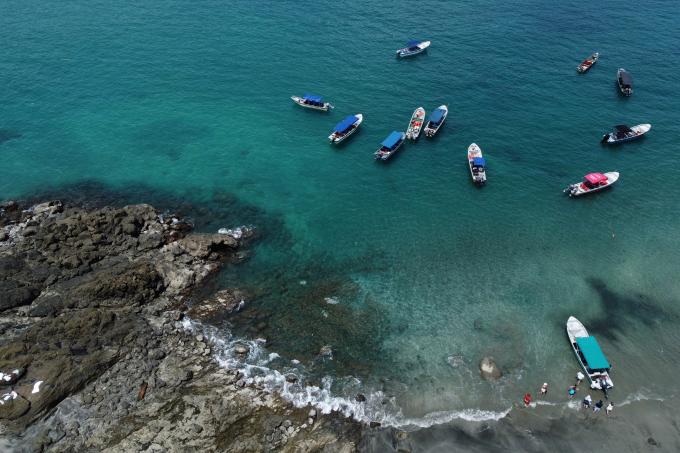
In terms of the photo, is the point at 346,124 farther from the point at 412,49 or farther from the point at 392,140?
the point at 412,49

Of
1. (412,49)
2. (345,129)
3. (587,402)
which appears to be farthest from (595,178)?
(412,49)

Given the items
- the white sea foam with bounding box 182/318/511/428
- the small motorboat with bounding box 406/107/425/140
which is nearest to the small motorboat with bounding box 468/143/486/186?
the small motorboat with bounding box 406/107/425/140

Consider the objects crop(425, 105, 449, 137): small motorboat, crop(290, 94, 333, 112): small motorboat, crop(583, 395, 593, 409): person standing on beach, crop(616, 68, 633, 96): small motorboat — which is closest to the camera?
crop(583, 395, 593, 409): person standing on beach

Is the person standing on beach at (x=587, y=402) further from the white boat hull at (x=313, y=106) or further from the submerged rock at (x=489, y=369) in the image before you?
the white boat hull at (x=313, y=106)

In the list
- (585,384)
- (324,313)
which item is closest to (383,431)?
(324,313)

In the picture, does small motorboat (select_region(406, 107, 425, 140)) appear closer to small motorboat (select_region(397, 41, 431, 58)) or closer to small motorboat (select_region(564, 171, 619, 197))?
small motorboat (select_region(397, 41, 431, 58))

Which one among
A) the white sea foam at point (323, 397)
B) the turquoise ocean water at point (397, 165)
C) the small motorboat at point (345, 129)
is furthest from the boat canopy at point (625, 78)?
the white sea foam at point (323, 397)
